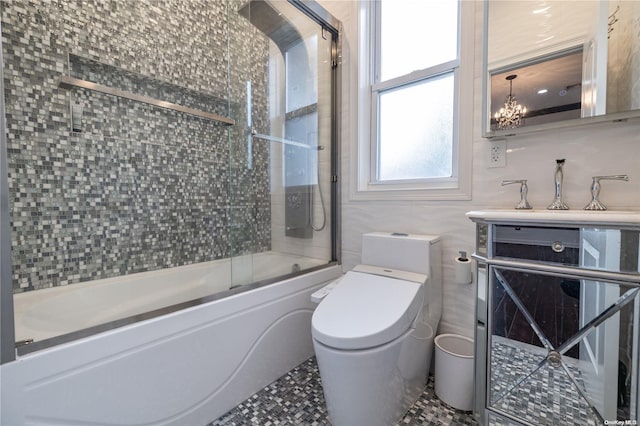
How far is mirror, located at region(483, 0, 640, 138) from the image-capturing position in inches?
40.0

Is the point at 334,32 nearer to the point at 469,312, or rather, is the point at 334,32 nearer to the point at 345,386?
the point at 469,312

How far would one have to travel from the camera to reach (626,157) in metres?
1.03

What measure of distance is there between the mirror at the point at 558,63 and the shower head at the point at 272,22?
3.89ft

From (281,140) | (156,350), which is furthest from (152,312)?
(281,140)

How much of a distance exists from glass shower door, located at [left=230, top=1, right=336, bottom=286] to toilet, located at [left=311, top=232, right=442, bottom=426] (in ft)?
1.85

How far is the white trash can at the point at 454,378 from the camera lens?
4.03ft

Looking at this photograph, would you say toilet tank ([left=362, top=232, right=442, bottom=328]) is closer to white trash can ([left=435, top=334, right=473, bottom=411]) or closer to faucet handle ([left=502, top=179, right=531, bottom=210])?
white trash can ([left=435, top=334, right=473, bottom=411])

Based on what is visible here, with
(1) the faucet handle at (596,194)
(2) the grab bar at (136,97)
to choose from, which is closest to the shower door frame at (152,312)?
(2) the grab bar at (136,97)

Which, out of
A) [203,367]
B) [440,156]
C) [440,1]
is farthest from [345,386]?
[440,1]

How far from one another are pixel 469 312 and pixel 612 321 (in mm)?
636

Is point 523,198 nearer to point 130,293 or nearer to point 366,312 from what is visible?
point 366,312

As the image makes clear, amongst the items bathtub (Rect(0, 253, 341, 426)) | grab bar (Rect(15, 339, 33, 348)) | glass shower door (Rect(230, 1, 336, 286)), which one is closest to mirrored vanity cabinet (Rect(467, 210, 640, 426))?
bathtub (Rect(0, 253, 341, 426))

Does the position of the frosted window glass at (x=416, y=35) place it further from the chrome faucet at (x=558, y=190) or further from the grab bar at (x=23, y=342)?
the grab bar at (x=23, y=342)

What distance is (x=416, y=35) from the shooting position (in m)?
1.72
